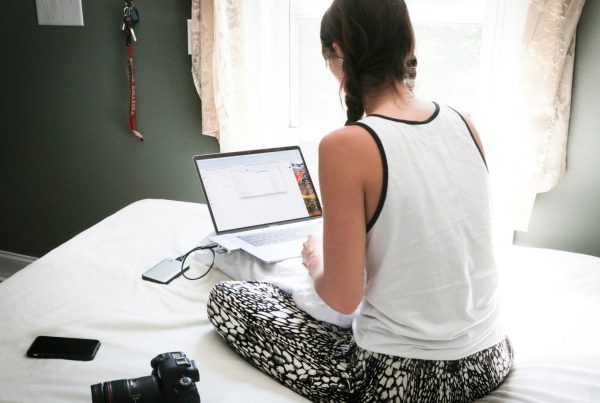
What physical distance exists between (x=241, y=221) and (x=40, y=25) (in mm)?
1471

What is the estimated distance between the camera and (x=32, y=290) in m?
1.39

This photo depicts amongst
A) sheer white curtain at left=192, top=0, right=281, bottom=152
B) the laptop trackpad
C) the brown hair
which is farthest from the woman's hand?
sheer white curtain at left=192, top=0, right=281, bottom=152

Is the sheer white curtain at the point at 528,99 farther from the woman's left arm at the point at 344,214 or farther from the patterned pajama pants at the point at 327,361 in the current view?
the woman's left arm at the point at 344,214

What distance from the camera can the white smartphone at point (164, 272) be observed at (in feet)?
4.83

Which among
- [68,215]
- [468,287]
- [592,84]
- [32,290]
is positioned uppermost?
[592,84]

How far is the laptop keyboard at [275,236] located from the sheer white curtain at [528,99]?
2.24 feet

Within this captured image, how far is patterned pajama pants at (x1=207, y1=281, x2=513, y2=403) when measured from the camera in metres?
1.00

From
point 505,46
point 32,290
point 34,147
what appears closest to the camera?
point 32,290

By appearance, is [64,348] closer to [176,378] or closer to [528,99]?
[176,378]

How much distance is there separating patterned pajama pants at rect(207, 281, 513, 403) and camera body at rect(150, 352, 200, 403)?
18 cm

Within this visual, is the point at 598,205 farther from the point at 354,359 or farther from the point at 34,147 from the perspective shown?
the point at 34,147

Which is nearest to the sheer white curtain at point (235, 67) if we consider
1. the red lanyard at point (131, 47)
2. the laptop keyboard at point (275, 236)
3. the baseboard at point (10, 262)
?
the red lanyard at point (131, 47)

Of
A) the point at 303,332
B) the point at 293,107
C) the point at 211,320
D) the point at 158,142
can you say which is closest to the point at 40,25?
the point at 158,142

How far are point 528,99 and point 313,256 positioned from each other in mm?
953
